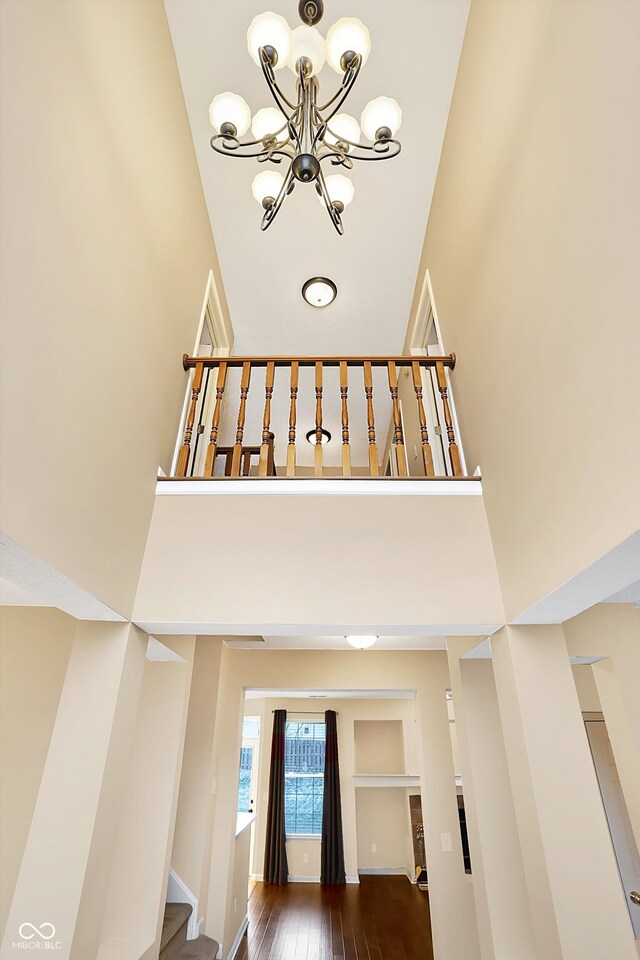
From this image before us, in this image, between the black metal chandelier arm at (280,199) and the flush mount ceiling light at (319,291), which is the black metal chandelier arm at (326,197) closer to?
the black metal chandelier arm at (280,199)

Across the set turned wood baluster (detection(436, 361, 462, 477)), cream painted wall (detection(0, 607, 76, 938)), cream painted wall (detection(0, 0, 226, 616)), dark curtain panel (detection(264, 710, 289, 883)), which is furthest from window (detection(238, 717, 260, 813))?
cream painted wall (detection(0, 0, 226, 616))

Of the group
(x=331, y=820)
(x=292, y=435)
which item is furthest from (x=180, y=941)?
(x=331, y=820)

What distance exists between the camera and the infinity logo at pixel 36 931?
158cm

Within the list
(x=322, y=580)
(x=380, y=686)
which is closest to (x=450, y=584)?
(x=322, y=580)

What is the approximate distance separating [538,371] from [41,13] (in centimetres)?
186

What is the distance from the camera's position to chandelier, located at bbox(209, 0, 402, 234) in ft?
6.17

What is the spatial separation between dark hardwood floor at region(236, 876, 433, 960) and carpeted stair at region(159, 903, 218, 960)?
1326 millimetres

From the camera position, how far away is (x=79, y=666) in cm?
198

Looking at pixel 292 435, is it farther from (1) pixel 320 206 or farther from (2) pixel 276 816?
(2) pixel 276 816

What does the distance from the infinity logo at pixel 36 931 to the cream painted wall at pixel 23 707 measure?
109 cm

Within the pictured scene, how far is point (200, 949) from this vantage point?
3.51 meters

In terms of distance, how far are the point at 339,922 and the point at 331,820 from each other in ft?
6.43

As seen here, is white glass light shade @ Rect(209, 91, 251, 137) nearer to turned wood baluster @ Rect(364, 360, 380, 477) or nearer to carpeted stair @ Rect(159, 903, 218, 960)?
turned wood baluster @ Rect(364, 360, 380, 477)

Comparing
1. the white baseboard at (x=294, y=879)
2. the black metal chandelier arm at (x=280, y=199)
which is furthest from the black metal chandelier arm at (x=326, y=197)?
the white baseboard at (x=294, y=879)
